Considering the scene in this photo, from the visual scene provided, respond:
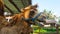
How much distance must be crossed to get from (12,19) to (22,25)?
0.13 m

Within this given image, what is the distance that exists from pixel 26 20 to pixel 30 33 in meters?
0.14

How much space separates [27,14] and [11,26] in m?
0.19

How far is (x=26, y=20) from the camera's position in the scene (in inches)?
61.8

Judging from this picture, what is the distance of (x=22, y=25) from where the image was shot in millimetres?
1579

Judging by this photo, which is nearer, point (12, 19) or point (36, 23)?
point (36, 23)

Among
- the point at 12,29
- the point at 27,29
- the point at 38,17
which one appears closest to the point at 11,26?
the point at 12,29

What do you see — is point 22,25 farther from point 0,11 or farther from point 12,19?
point 0,11

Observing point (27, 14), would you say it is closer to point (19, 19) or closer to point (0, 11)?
point (19, 19)

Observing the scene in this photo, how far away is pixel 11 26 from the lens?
1632mm

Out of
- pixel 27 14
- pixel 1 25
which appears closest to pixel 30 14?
pixel 27 14

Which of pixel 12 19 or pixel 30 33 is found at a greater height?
pixel 12 19

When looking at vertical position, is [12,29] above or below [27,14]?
below

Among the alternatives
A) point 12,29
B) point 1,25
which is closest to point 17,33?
point 12,29

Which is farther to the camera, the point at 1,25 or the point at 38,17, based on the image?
the point at 1,25
